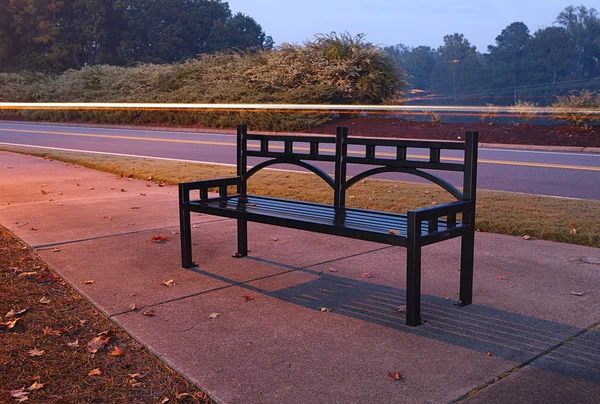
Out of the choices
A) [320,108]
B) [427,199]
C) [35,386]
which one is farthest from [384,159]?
[320,108]

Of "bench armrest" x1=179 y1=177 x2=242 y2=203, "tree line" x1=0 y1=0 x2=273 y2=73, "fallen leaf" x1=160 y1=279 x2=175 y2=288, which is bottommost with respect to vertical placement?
"fallen leaf" x1=160 y1=279 x2=175 y2=288

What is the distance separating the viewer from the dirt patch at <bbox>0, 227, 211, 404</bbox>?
3396 millimetres

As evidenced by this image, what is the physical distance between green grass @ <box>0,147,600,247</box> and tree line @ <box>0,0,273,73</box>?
47210 mm

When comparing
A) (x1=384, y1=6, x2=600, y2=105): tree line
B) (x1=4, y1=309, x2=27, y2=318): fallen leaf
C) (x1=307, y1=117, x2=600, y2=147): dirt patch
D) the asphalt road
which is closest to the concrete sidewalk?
(x1=4, y1=309, x2=27, y2=318): fallen leaf

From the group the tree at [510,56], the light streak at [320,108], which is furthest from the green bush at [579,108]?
the tree at [510,56]

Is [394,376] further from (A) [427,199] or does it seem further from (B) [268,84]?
(B) [268,84]

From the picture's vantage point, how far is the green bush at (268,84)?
25094 millimetres

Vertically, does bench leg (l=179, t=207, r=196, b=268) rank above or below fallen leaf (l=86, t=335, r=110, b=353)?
above

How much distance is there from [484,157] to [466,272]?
10.9 m

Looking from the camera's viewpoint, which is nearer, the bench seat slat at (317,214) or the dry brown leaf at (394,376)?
the dry brown leaf at (394,376)

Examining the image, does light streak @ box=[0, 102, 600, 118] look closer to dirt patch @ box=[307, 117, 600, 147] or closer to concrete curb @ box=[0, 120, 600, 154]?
dirt patch @ box=[307, 117, 600, 147]

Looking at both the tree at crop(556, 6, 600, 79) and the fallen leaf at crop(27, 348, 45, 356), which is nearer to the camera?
the fallen leaf at crop(27, 348, 45, 356)

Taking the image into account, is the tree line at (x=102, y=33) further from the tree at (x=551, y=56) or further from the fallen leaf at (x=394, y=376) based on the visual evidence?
the fallen leaf at (x=394, y=376)

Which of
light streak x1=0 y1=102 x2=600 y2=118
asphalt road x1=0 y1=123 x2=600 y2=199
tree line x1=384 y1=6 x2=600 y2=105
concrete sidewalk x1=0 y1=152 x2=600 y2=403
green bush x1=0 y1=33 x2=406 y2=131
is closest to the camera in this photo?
concrete sidewalk x1=0 y1=152 x2=600 y2=403
